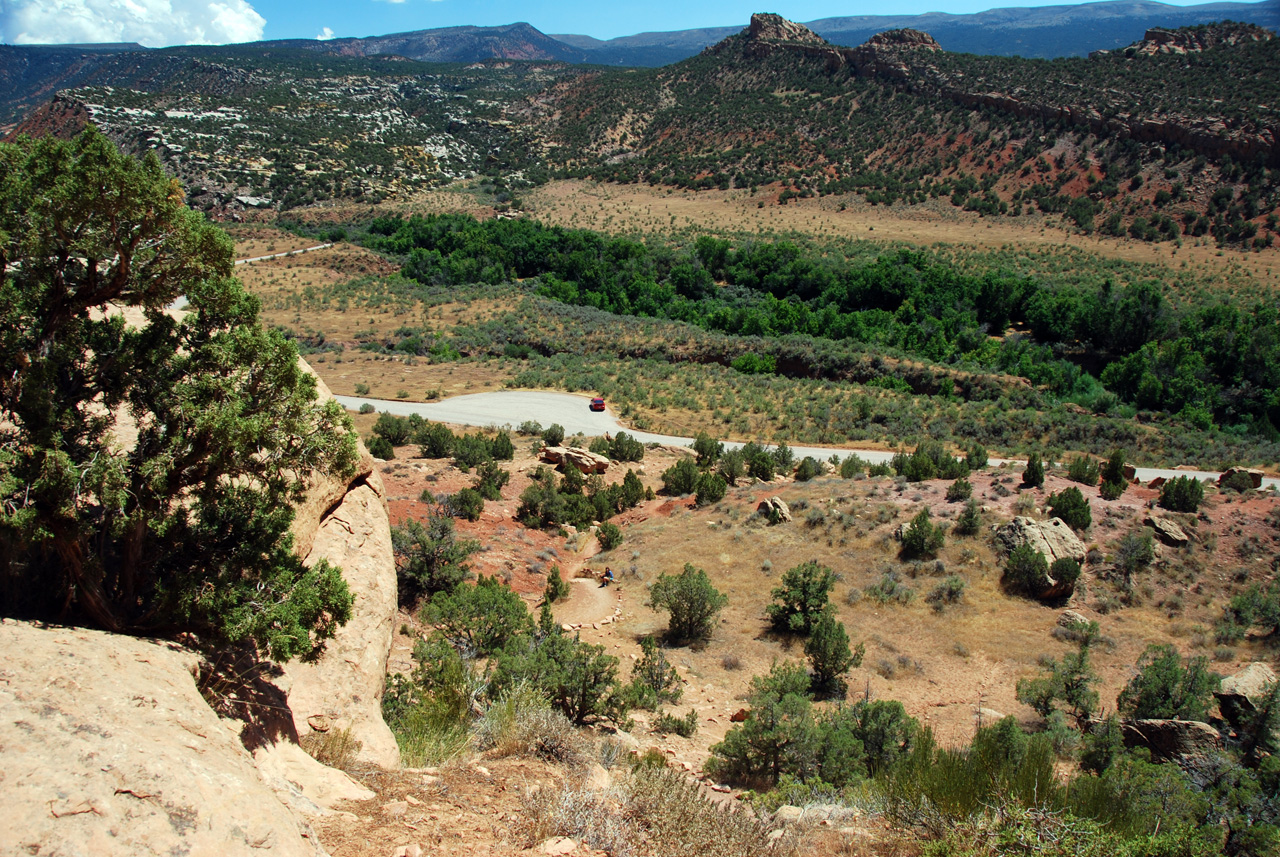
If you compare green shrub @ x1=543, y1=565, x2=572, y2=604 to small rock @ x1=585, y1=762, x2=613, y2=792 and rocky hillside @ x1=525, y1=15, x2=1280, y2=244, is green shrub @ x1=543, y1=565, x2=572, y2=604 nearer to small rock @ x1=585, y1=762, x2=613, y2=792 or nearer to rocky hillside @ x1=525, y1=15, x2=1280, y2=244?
small rock @ x1=585, y1=762, x2=613, y2=792

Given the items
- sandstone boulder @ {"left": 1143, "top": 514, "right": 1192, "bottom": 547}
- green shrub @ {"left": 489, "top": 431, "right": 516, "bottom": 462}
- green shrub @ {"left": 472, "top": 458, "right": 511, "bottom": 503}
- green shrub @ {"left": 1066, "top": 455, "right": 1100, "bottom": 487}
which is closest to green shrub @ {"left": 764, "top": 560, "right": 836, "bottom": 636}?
sandstone boulder @ {"left": 1143, "top": 514, "right": 1192, "bottom": 547}

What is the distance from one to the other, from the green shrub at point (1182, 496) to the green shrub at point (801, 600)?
33.3 feet

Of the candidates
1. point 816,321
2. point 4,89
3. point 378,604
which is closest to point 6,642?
point 378,604

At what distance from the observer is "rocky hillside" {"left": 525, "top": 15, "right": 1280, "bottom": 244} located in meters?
64.4

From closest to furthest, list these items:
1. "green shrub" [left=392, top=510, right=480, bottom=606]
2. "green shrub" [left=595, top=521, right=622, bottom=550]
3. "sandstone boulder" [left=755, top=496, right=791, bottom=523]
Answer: "green shrub" [left=392, top=510, right=480, bottom=606] → "green shrub" [left=595, top=521, right=622, bottom=550] → "sandstone boulder" [left=755, top=496, right=791, bottom=523]

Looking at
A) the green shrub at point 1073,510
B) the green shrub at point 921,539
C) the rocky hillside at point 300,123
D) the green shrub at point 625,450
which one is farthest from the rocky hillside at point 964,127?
the green shrub at point 921,539

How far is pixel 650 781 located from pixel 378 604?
413cm

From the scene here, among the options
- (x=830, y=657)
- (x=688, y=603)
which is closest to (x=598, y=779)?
(x=830, y=657)

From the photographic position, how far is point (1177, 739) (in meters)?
9.73

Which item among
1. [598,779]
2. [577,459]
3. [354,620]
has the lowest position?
[577,459]

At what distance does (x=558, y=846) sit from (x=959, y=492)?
16604 mm

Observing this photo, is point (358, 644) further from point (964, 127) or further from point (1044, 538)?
point (964, 127)

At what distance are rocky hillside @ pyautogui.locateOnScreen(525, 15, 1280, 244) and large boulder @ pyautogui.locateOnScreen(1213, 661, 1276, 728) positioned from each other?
6417cm

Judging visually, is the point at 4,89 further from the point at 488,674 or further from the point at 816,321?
the point at 488,674
